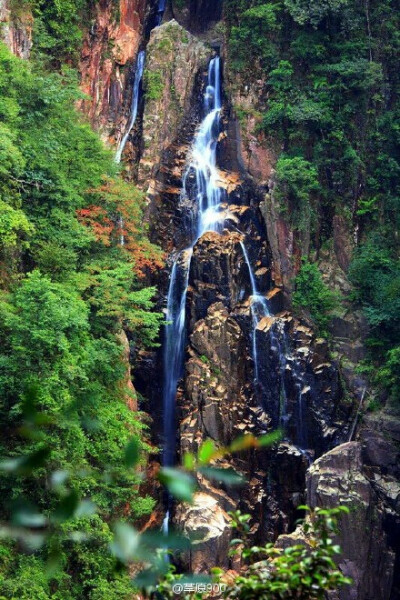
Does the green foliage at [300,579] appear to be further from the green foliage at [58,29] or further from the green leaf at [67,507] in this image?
the green foliage at [58,29]

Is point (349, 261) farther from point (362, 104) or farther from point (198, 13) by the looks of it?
point (198, 13)

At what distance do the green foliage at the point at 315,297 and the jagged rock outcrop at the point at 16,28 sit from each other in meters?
8.43

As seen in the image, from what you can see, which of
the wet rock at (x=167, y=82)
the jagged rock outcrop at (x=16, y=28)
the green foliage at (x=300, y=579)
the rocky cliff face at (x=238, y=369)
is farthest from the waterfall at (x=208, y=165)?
the green foliage at (x=300, y=579)

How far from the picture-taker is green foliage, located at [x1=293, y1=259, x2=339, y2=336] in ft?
55.0

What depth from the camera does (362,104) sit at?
61.9ft

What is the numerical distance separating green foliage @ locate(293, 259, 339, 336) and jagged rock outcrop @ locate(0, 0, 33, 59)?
27.6 ft

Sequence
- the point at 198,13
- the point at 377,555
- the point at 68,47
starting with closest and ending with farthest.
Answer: the point at 377,555, the point at 68,47, the point at 198,13

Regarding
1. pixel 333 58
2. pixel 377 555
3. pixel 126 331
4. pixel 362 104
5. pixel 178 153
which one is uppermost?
pixel 333 58

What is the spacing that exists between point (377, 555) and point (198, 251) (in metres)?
7.70

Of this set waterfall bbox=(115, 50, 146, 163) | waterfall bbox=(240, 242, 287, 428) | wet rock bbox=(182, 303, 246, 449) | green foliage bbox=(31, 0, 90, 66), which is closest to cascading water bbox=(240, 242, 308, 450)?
waterfall bbox=(240, 242, 287, 428)

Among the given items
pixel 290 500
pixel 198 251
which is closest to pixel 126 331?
pixel 198 251

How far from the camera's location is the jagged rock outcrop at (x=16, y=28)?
569 inches

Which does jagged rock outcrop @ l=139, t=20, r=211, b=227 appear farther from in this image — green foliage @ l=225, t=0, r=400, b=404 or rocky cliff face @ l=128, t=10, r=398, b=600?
green foliage @ l=225, t=0, r=400, b=404

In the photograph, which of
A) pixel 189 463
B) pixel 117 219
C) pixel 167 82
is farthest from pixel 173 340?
pixel 189 463
